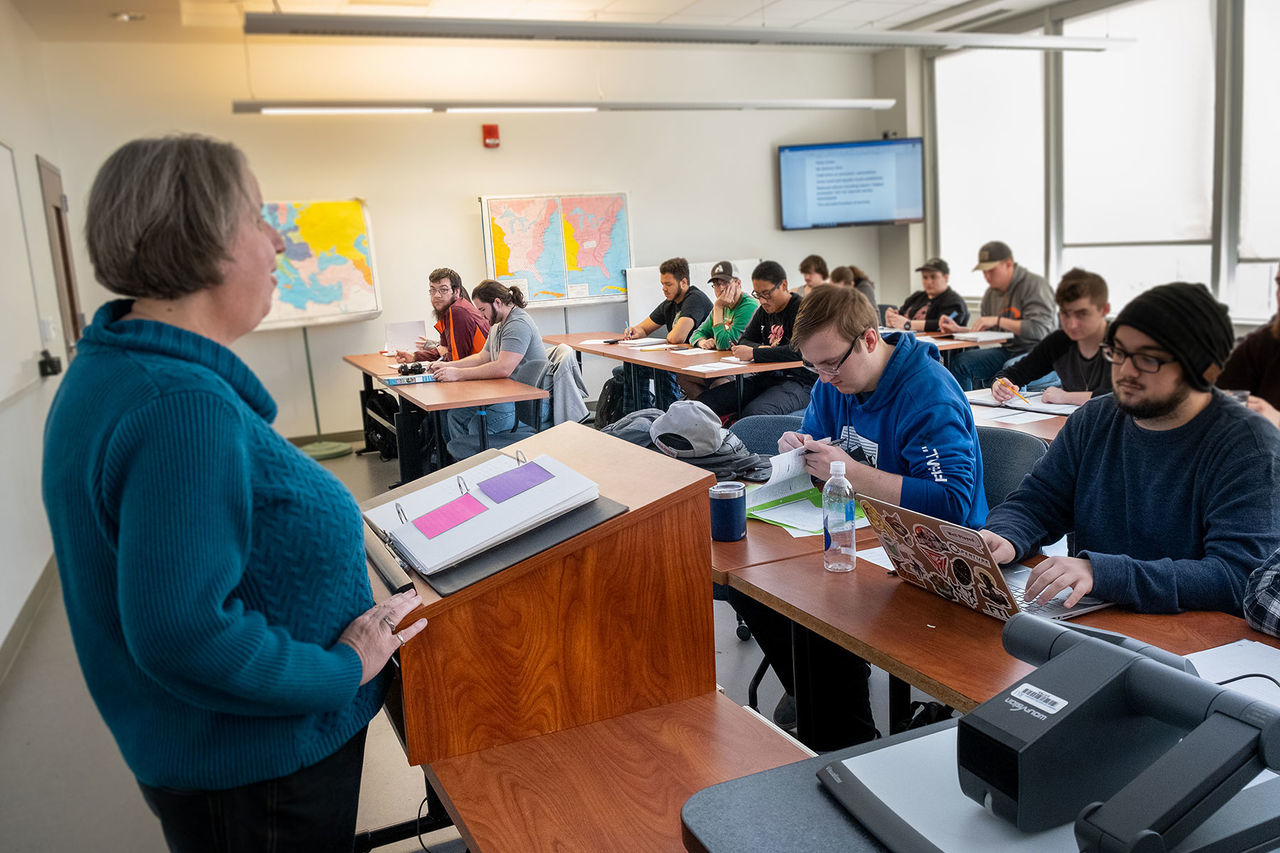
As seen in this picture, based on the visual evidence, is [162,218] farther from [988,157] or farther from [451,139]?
[988,157]

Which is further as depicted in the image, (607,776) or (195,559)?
(607,776)

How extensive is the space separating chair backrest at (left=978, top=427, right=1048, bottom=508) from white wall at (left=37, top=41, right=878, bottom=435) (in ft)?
20.8

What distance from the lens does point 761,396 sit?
5.51 metres

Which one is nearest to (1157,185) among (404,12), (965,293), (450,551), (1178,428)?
(965,293)

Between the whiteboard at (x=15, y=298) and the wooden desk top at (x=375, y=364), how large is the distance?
1.88m

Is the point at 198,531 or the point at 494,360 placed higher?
the point at 198,531

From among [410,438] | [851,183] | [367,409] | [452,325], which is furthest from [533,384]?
[851,183]

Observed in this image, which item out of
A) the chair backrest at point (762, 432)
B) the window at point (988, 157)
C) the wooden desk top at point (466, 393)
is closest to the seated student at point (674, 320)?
the wooden desk top at point (466, 393)

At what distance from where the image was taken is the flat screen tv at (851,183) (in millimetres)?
8961

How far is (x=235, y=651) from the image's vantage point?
957 mm

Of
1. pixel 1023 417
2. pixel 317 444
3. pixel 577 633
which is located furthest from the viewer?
pixel 317 444

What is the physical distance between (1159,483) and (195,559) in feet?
5.30

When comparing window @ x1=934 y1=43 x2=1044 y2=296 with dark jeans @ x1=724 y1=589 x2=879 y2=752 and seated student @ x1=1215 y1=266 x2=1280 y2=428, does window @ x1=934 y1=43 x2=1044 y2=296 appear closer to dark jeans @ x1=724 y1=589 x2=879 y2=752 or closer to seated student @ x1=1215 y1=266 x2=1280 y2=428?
seated student @ x1=1215 y1=266 x2=1280 y2=428

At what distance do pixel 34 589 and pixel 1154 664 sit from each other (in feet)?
15.5
